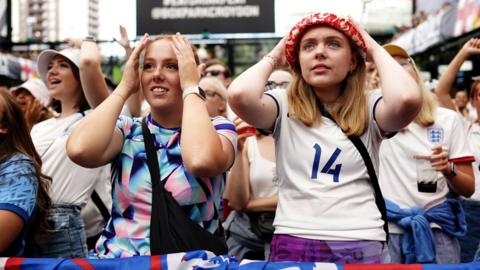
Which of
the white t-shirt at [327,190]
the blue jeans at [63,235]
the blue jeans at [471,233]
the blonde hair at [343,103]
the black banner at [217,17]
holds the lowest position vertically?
the blue jeans at [471,233]

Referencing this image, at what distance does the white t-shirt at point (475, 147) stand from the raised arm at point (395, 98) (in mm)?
2024

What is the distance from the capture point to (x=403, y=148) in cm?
334

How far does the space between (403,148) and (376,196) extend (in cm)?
107

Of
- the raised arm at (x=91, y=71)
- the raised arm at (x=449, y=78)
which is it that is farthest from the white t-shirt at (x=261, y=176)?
the raised arm at (x=449, y=78)

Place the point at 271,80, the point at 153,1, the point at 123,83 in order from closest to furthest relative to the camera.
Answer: the point at 123,83 → the point at 271,80 → the point at 153,1

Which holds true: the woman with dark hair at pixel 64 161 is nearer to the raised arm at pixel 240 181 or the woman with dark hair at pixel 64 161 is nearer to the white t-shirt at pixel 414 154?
the raised arm at pixel 240 181

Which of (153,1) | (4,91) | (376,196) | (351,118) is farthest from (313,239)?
(153,1)

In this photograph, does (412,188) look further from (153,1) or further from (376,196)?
(153,1)

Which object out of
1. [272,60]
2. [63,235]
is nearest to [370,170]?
[272,60]

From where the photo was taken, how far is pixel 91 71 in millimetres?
3072

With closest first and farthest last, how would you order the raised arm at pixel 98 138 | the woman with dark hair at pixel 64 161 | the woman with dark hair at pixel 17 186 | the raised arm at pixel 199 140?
the raised arm at pixel 199 140
the raised arm at pixel 98 138
the woman with dark hair at pixel 17 186
the woman with dark hair at pixel 64 161

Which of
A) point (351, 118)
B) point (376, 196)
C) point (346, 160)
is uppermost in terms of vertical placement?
point (351, 118)

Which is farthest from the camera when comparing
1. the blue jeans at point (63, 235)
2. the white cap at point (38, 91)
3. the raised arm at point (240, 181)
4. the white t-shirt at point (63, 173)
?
the white cap at point (38, 91)

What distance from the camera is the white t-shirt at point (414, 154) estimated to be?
3.30 metres
